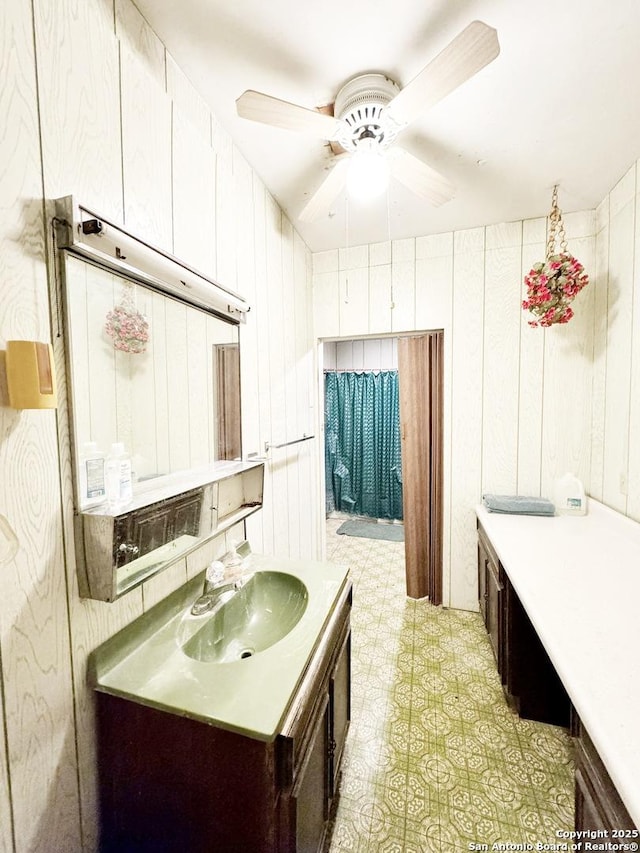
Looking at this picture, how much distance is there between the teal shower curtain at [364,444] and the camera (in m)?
3.90

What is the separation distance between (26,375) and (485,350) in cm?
227

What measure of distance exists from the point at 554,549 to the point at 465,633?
3.29ft

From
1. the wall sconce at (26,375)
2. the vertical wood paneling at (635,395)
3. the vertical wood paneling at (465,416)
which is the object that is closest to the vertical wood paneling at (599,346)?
the vertical wood paneling at (635,395)

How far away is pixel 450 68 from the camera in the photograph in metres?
0.83

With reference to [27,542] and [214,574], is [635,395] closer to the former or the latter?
[214,574]

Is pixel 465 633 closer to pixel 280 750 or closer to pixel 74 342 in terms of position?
pixel 280 750

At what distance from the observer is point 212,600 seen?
3.56 ft

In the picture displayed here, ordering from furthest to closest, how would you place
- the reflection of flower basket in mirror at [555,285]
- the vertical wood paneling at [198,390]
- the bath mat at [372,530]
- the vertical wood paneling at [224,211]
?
the bath mat at [372,530], the reflection of flower basket in mirror at [555,285], the vertical wood paneling at [224,211], the vertical wood paneling at [198,390]

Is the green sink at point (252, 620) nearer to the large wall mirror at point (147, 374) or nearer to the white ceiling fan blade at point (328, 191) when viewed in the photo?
the large wall mirror at point (147, 374)

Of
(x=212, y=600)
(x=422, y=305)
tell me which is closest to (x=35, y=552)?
(x=212, y=600)

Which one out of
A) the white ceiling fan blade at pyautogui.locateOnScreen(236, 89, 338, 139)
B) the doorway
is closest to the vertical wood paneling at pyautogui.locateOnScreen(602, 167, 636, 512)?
the doorway

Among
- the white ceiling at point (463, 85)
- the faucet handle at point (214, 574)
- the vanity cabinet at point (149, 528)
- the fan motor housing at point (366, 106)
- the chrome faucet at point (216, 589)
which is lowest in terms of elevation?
the chrome faucet at point (216, 589)

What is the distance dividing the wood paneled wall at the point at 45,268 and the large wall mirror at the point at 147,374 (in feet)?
0.18

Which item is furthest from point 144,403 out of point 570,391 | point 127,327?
point 570,391
